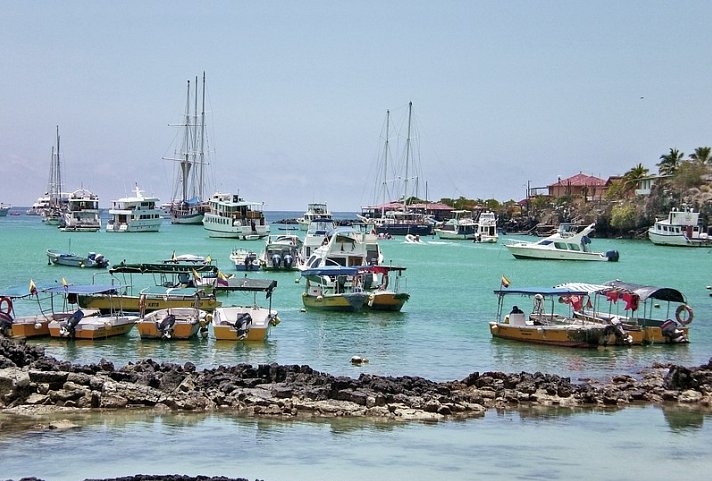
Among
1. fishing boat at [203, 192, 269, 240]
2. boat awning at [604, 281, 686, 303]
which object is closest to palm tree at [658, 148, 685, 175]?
fishing boat at [203, 192, 269, 240]

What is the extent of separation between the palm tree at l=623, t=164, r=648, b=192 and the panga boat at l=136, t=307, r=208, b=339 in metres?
119

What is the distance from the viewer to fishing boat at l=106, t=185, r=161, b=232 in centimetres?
14138

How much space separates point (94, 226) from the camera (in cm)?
14112

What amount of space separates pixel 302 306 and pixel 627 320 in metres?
16.5

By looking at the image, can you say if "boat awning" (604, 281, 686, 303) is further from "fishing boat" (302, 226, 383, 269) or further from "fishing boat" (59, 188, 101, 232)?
"fishing boat" (59, 188, 101, 232)

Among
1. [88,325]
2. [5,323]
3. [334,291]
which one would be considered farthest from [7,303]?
[334,291]

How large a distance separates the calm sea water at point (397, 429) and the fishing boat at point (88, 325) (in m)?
0.52

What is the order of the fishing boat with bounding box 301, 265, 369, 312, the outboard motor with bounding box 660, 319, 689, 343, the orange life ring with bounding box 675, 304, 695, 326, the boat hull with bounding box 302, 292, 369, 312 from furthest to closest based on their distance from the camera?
the fishing boat with bounding box 301, 265, 369, 312, the boat hull with bounding box 302, 292, 369, 312, the orange life ring with bounding box 675, 304, 695, 326, the outboard motor with bounding box 660, 319, 689, 343

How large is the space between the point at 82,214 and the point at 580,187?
83878 mm

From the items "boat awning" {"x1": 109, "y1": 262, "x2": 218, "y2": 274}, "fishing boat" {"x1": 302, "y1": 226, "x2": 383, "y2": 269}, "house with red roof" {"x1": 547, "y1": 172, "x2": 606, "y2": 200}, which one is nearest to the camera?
"boat awning" {"x1": 109, "y1": 262, "x2": 218, "y2": 274}

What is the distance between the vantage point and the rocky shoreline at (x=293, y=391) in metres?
23.8

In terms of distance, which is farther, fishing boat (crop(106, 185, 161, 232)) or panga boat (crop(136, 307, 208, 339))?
fishing boat (crop(106, 185, 161, 232))

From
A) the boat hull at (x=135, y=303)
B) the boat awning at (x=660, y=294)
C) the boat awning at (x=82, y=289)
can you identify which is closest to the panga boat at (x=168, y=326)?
the boat awning at (x=82, y=289)

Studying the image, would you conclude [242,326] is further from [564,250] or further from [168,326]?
[564,250]
